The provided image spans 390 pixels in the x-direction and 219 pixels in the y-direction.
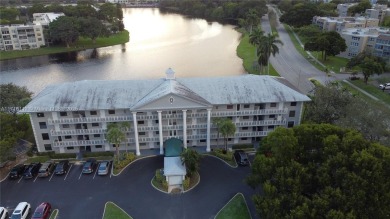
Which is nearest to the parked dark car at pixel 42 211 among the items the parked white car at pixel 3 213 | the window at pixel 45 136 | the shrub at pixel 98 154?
the parked white car at pixel 3 213

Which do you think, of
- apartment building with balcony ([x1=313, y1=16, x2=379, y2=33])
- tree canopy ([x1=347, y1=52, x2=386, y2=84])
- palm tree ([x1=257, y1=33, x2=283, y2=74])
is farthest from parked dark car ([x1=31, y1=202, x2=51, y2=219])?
apartment building with balcony ([x1=313, y1=16, x2=379, y2=33])

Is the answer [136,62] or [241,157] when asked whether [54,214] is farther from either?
[136,62]

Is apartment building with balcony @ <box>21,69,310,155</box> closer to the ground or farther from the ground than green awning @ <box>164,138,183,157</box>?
farther from the ground

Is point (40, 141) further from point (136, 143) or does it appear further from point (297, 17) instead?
point (297, 17)

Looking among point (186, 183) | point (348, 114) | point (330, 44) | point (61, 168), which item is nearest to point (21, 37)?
point (61, 168)

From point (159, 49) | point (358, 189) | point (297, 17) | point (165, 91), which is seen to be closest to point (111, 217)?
point (165, 91)

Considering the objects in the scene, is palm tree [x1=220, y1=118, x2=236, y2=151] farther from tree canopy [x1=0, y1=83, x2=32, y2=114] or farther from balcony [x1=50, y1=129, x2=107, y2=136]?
tree canopy [x1=0, y1=83, x2=32, y2=114]
